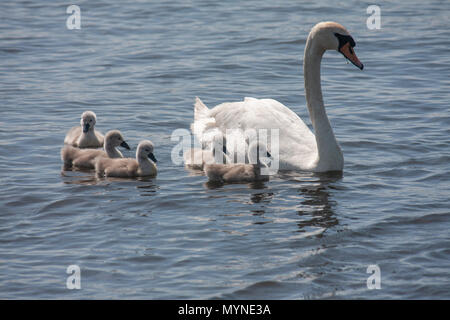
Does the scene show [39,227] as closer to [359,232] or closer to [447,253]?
[359,232]

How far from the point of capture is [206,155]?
10.7m

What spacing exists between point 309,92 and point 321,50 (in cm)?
54

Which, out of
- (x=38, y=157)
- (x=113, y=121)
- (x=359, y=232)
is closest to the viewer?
(x=359, y=232)

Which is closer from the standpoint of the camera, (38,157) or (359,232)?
(359,232)

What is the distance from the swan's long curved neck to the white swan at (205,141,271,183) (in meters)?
0.68

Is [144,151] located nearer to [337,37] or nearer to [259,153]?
[259,153]

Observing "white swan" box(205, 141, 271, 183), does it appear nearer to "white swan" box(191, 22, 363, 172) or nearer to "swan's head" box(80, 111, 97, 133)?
"white swan" box(191, 22, 363, 172)

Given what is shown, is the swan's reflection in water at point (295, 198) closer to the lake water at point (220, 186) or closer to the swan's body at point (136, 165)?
the lake water at point (220, 186)

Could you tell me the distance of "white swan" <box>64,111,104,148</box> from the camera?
37.1 ft

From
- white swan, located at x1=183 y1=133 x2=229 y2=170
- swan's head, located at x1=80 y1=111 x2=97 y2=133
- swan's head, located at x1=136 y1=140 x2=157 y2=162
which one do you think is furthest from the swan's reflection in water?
swan's head, located at x1=80 y1=111 x2=97 y2=133

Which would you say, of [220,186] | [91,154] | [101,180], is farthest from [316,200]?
[91,154]

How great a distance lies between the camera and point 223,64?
1622 cm

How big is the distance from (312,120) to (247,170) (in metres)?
1.12
